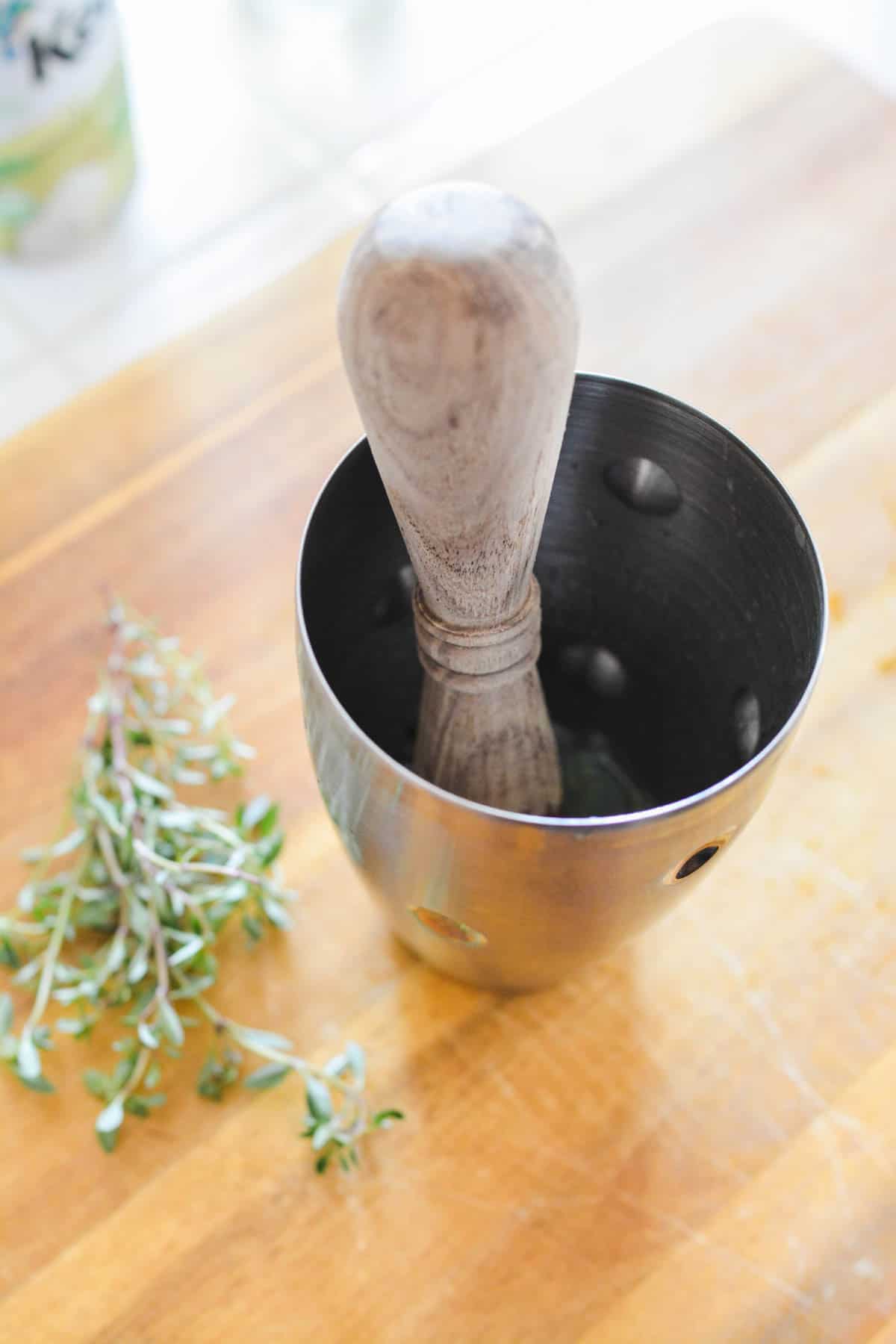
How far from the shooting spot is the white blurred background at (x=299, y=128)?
2.46ft

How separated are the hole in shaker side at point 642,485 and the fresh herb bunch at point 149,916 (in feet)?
0.55

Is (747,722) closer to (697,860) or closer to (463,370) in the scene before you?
(697,860)

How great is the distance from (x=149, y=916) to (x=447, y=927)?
112 mm

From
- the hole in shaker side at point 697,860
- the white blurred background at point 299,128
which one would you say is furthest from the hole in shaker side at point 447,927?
the white blurred background at point 299,128

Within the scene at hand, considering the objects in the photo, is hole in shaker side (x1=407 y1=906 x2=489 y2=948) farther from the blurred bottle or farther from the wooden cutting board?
the blurred bottle

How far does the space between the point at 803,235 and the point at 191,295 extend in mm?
331

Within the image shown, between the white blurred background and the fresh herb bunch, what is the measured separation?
0.88ft

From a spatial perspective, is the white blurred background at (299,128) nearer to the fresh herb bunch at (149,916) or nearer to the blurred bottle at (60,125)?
the blurred bottle at (60,125)

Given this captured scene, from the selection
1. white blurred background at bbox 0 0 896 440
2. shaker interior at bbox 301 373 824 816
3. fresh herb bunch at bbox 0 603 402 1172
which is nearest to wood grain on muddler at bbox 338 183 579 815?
shaker interior at bbox 301 373 824 816

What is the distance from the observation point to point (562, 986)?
511mm

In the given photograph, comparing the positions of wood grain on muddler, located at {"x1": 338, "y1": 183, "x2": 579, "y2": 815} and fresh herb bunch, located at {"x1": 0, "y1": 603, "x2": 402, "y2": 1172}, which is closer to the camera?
wood grain on muddler, located at {"x1": 338, "y1": 183, "x2": 579, "y2": 815}

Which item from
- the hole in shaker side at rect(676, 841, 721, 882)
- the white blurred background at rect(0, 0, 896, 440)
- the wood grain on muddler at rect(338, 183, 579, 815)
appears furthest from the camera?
the white blurred background at rect(0, 0, 896, 440)

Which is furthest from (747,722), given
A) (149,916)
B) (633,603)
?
(149,916)

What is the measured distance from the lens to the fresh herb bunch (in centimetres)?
48
